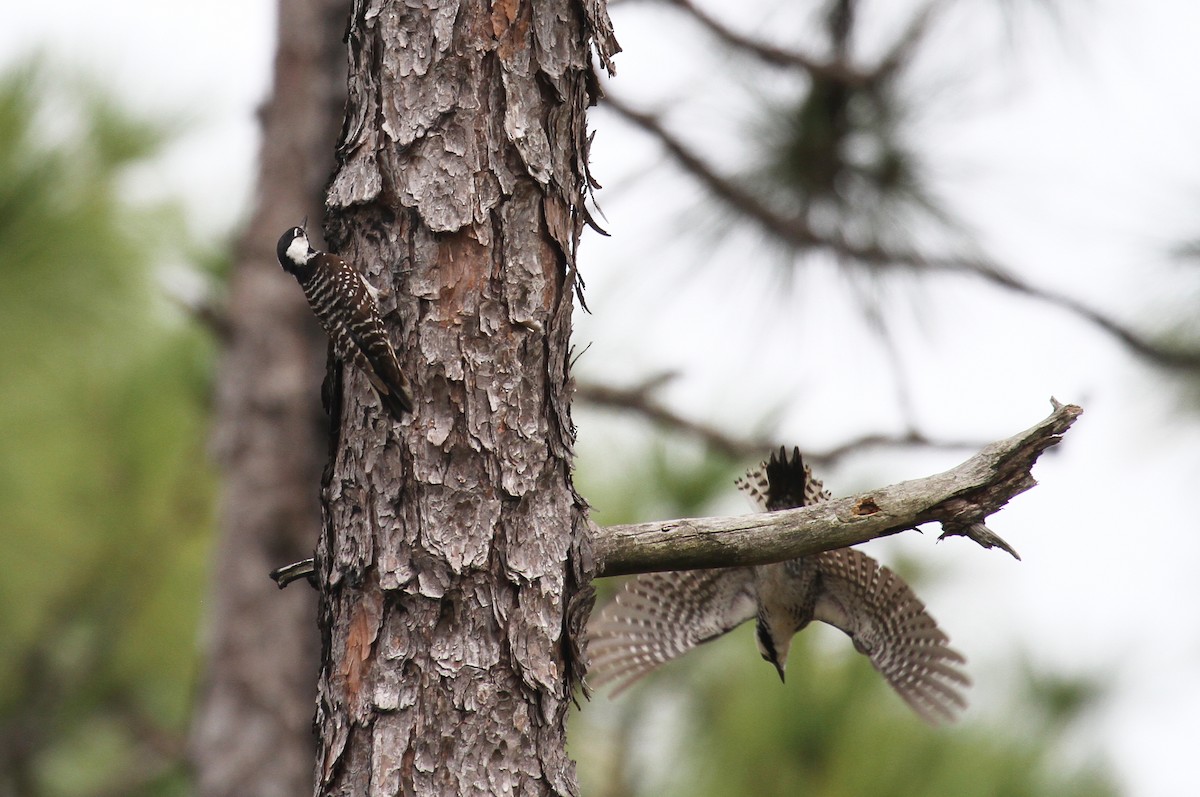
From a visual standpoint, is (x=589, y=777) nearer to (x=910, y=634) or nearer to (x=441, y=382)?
(x=910, y=634)

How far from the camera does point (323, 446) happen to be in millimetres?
4840

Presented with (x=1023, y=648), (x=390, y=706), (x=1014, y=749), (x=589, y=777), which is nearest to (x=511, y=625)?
(x=390, y=706)

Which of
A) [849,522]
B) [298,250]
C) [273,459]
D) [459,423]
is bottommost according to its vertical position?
[849,522]

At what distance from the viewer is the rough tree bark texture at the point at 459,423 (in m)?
1.90

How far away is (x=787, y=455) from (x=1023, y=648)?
16.7 feet

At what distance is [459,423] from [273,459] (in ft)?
9.63

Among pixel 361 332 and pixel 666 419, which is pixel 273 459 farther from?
pixel 361 332

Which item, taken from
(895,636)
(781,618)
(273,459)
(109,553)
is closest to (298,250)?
(273,459)

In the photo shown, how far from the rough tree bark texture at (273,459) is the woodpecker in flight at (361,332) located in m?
2.27

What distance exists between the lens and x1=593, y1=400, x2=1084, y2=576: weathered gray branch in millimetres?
1935

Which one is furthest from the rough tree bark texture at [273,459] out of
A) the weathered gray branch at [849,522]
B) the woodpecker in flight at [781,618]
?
the weathered gray branch at [849,522]

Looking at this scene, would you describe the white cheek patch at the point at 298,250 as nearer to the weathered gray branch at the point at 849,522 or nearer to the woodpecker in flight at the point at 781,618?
the woodpecker in flight at the point at 781,618

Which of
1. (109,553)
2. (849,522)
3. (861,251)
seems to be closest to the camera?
(849,522)

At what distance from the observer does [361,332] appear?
207 cm
